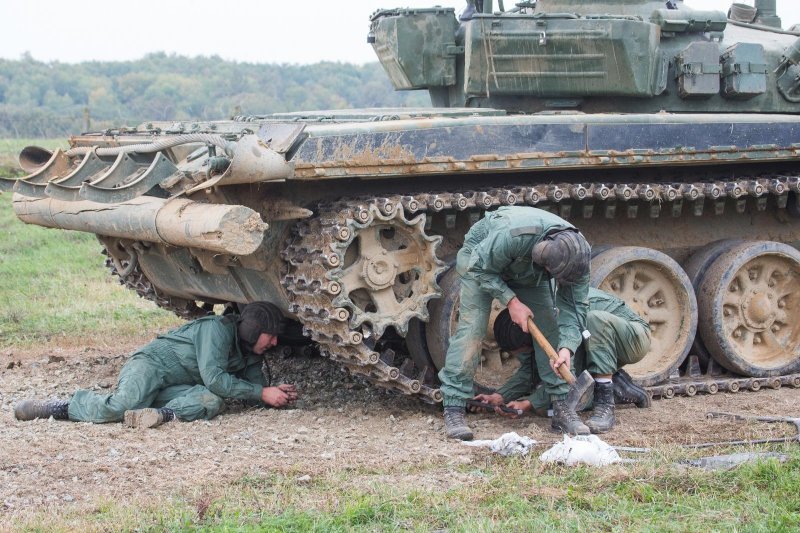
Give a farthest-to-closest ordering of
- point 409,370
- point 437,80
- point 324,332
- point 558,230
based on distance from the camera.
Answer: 1. point 437,80
2. point 409,370
3. point 324,332
4. point 558,230

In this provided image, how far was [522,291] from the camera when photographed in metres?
8.19

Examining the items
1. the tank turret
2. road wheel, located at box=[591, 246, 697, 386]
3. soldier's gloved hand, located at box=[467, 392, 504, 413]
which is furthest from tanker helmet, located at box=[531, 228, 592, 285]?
the tank turret

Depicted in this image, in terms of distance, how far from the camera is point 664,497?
20.3ft

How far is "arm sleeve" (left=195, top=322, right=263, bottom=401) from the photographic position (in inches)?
340

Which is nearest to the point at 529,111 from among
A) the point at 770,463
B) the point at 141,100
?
the point at 770,463

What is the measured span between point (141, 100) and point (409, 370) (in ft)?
185

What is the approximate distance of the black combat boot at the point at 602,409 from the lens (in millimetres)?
8047

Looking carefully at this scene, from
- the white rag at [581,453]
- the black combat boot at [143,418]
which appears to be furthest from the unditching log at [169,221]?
the white rag at [581,453]

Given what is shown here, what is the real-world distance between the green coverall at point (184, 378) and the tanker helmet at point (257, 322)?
0.10 meters

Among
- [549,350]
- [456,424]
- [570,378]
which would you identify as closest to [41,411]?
[456,424]

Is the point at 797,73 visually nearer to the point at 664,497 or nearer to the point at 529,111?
the point at 529,111

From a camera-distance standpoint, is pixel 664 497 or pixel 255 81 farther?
pixel 255 81

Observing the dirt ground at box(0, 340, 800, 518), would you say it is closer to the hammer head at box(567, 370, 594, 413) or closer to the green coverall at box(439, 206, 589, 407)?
the hammer head at box(567, 370, 594, 413)

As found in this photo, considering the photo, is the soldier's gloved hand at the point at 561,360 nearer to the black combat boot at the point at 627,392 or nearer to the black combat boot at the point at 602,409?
the black combat boot at the point at 602,409
